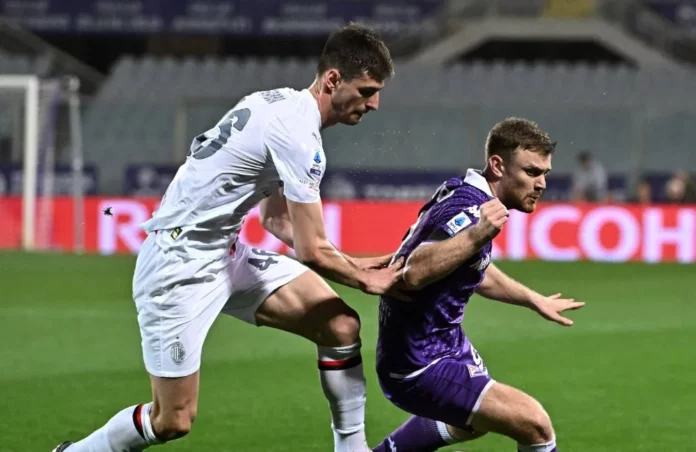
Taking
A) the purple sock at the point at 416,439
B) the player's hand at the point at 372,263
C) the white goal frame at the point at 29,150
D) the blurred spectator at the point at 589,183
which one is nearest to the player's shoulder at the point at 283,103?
the player's hand at the point at 372,263

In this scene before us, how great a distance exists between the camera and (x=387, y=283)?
184 inches

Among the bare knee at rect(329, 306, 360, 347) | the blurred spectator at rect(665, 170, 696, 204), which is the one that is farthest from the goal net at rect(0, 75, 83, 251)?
the bare knee at rect(329, 306, 360, 347)

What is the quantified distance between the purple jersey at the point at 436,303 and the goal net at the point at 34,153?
1489 cm

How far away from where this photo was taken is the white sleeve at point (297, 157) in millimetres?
4773

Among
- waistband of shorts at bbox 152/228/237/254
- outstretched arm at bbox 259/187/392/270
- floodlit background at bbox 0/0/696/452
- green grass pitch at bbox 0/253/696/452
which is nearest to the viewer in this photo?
waistband of shorts at bbox 152/228/237/254

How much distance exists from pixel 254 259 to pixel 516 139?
53.3 inches

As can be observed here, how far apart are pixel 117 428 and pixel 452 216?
175 centimetres

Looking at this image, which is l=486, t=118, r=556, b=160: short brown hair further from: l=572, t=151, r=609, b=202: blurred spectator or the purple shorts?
l=572, t=151, r=609, b=202: blurred spectator

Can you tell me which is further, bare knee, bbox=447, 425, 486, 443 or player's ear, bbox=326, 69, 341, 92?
bare knee, bbox=447, 425, 486, 443

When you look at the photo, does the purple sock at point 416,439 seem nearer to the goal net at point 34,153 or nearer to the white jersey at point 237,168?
the white jersey at point 237,168

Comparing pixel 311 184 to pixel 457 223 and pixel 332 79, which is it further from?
pixel 457 223

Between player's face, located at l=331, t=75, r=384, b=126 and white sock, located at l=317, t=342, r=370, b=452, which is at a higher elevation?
player's face, located at l=331, t=75, r=384, b=126

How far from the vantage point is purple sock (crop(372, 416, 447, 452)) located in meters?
5.39

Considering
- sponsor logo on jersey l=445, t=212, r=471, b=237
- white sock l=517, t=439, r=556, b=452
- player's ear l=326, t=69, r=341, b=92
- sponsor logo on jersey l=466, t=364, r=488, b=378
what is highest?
player's ear l=326, t=69, r=341, b=92
